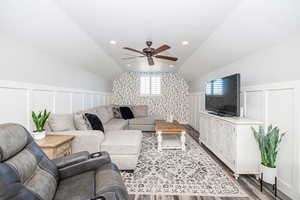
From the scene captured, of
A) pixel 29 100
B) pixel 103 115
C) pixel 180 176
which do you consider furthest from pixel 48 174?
pixel 103 115

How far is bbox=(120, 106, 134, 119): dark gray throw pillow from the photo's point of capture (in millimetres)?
5555

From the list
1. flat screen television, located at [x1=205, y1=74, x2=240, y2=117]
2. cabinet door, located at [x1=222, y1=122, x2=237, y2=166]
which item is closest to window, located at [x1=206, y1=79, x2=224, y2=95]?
flat screen television, located at [x1=205, y1=74, x2=240, y2=117]

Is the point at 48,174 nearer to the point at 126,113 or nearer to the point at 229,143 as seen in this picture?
the point at 229,143

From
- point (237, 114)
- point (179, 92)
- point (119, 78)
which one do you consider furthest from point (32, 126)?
point (179, 92)

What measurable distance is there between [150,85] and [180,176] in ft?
16.8

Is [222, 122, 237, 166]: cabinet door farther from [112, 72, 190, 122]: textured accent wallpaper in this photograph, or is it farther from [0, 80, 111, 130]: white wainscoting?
[112, 72, 190, 122]: textured accent wallpaper

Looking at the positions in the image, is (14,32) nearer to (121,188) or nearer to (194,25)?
(121,188)

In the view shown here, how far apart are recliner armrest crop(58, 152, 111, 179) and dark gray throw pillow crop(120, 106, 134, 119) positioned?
3.90 m

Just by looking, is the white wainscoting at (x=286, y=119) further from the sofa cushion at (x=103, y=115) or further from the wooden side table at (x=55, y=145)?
the sofa cushion at (x=103, y=115)

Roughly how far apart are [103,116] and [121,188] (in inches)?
142

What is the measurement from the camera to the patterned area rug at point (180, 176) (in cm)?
202

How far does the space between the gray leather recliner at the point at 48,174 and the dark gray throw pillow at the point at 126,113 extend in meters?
3.90

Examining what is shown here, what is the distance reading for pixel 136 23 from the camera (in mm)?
2430

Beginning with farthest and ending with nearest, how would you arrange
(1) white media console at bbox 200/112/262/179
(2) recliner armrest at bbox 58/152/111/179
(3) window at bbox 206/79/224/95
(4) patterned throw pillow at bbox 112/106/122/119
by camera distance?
(4) patterned throw pillow at bbox 112/106/122/119 → (3) window at bbox 206/79/224/95 → (1) white media console at bbox 200/112/262/179 → (2) recliner armrest at bbox 58/152/111/179
